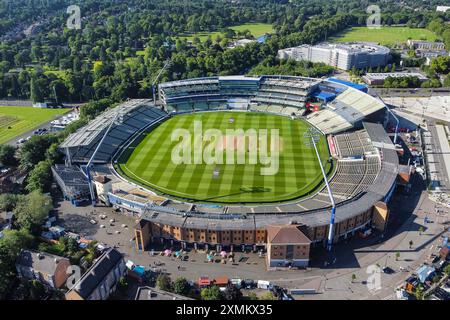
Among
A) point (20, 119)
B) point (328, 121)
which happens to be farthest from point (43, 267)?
point (20, 119)

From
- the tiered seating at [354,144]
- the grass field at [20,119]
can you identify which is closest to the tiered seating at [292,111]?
the tiered seating at [354,144]

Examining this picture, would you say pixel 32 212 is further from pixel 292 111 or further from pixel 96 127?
pixel 292 111

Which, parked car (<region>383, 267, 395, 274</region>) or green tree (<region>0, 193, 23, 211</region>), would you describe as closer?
parked car (<region>383, 267, 395, 274</region>)

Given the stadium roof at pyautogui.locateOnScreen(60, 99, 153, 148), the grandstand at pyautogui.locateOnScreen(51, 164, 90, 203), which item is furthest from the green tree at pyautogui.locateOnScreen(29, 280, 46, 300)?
the stadium roof at pyautogui.locateOnScreen(60, 99, 153, 148)

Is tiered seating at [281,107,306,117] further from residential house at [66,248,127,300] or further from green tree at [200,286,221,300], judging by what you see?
residential house at [66,248,127,300]

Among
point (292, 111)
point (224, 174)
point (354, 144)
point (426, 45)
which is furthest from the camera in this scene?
point (426, 45)

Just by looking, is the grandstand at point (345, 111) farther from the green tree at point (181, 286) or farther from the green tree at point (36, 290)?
the green tree at point (36, 290)
